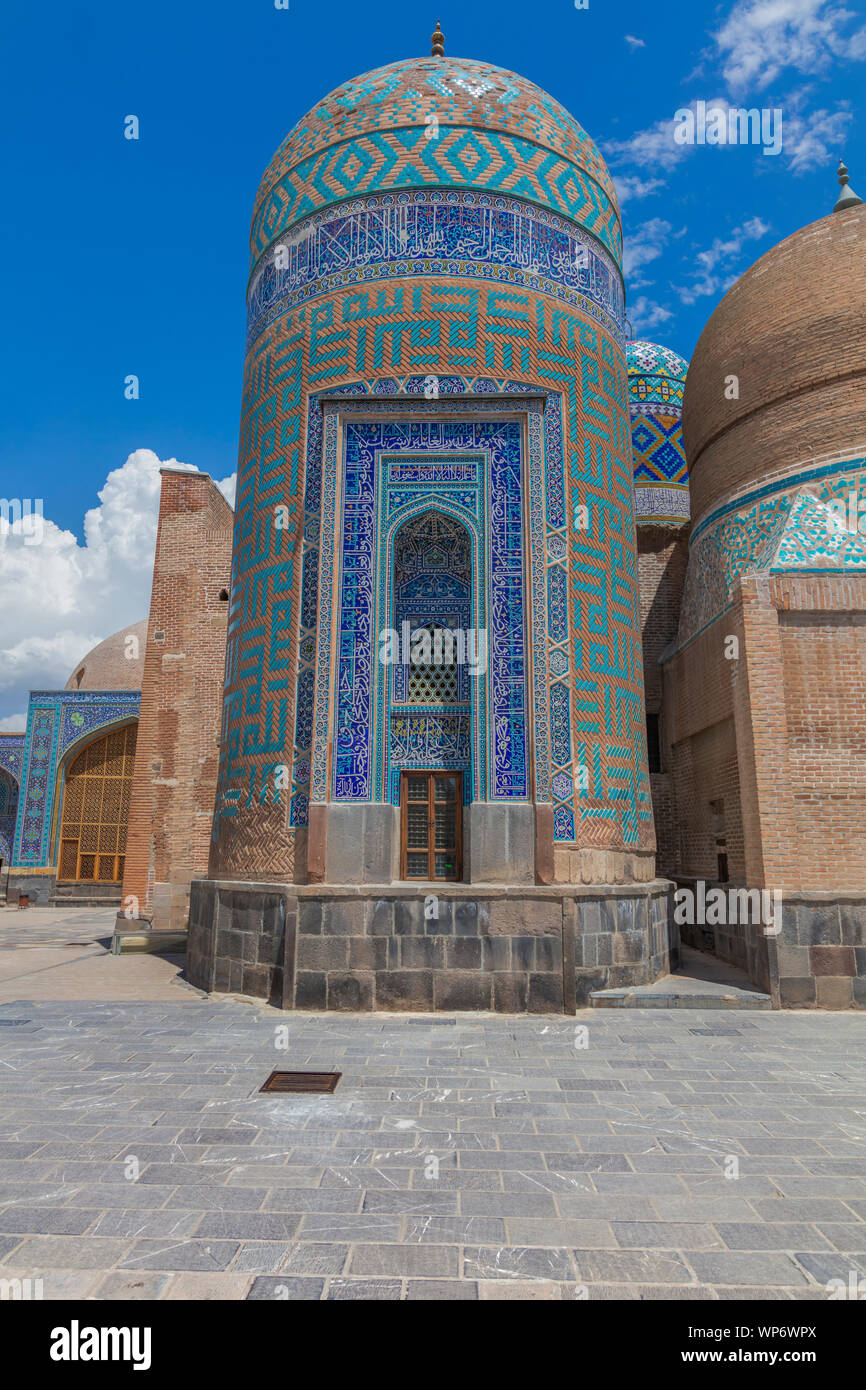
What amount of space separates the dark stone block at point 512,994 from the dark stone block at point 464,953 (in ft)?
0.82

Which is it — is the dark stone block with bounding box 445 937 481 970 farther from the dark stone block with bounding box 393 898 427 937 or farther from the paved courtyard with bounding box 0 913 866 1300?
the paved courtyard with bounding box 0 913 866 1300

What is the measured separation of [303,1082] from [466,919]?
2.46m

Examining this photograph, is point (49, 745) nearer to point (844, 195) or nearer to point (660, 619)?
point (660, 619)

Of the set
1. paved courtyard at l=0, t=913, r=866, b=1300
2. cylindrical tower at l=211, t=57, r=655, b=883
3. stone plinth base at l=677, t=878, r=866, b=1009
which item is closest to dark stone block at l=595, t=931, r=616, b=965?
cylindrical tower at l=211, t=57, r=655, b=883

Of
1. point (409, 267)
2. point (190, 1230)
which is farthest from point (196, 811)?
point (190, 1230)

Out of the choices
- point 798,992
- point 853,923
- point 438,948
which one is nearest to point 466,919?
point 438,948

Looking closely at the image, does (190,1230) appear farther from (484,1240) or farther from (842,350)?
(842,350)

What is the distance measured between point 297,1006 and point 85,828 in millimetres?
17110

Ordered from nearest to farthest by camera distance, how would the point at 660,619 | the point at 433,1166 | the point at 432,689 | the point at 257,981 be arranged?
1. the point at 433,1166
2. the point at 257,981
3. the point at 432,689
4. the point at 660,619

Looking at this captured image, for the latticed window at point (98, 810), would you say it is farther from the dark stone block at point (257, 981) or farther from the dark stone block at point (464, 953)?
the dark stone block at point (464, 953)

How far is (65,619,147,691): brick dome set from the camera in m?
25.6

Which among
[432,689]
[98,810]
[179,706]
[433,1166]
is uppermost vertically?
[179,706]

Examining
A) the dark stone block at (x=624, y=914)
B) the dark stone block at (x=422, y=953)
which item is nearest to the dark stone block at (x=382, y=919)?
the dark stone block at (x=422, y=953)

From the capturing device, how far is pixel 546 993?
6887mm
